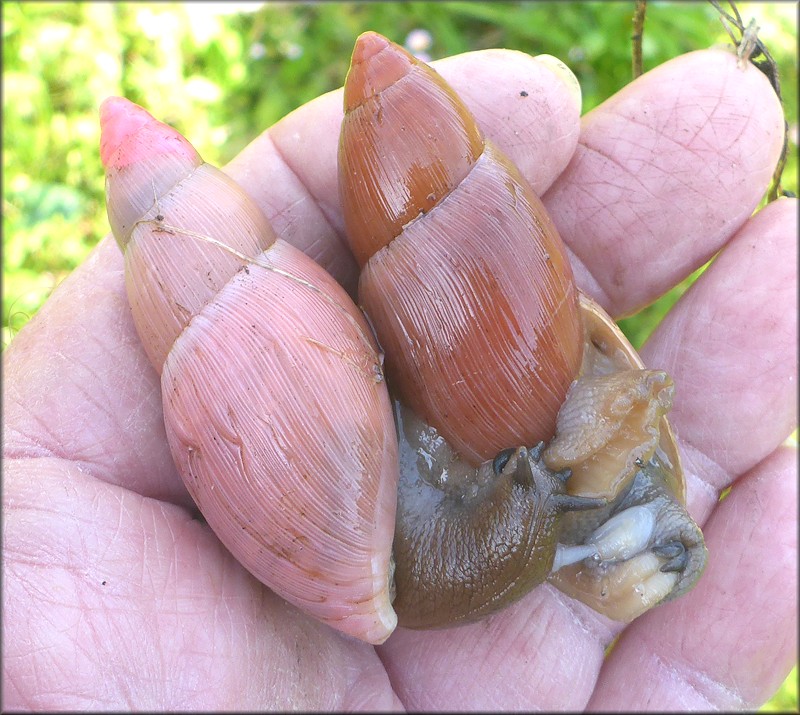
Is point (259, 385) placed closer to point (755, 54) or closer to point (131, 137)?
point (131, 137)

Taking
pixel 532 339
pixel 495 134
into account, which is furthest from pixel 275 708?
pixel 495 134

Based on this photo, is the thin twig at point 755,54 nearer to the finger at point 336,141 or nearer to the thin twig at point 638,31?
the thin twig at point 638,31

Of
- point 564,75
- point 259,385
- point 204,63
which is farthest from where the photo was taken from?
point 204,63

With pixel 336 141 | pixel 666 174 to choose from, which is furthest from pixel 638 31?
pixel 336 141

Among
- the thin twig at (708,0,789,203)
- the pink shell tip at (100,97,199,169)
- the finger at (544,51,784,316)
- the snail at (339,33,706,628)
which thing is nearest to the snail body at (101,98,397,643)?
the pink shell tip at (100,97,199,169)

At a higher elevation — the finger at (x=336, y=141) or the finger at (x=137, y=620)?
the finger at (x=336, y=141)

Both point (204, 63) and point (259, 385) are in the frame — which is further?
point (204, 63)

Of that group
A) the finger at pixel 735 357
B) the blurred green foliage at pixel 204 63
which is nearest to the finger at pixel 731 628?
the finger at pixel 735 357
